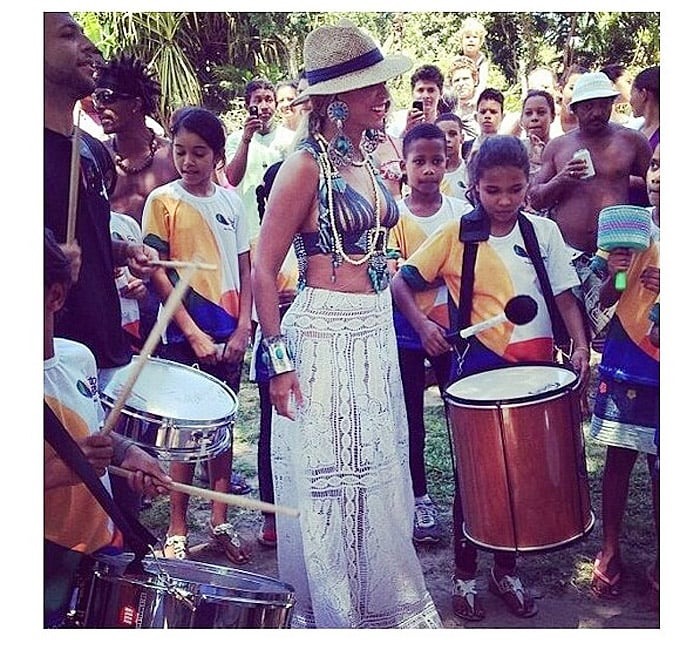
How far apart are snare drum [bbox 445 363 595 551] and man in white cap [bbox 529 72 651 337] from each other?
0.38 meters

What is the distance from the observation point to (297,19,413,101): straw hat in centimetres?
277

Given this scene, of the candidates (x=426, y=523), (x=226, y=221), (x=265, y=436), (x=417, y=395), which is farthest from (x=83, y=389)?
(x=426, y=523)

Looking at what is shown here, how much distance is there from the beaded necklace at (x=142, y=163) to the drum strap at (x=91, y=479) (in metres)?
0.78

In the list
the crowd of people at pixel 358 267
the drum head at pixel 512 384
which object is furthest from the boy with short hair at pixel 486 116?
the drum head at pixel 512 384

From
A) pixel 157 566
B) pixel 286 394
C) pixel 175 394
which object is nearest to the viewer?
pixel 157 566

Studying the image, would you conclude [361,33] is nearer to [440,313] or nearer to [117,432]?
[440,313]

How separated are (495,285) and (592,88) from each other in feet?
2.19

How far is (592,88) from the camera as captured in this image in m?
2.97

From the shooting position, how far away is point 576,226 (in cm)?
297

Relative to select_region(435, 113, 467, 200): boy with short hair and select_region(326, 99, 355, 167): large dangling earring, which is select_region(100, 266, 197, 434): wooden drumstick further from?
select_region(435, 113, 467, 200): boy with short hair

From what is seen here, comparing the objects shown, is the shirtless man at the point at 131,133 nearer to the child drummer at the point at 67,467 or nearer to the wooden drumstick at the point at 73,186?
the wooden drumstick at the point at 73,186

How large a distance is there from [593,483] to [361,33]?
4.94ft

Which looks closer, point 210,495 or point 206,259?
point 210,495

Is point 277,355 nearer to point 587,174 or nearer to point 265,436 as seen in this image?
point 265,436
